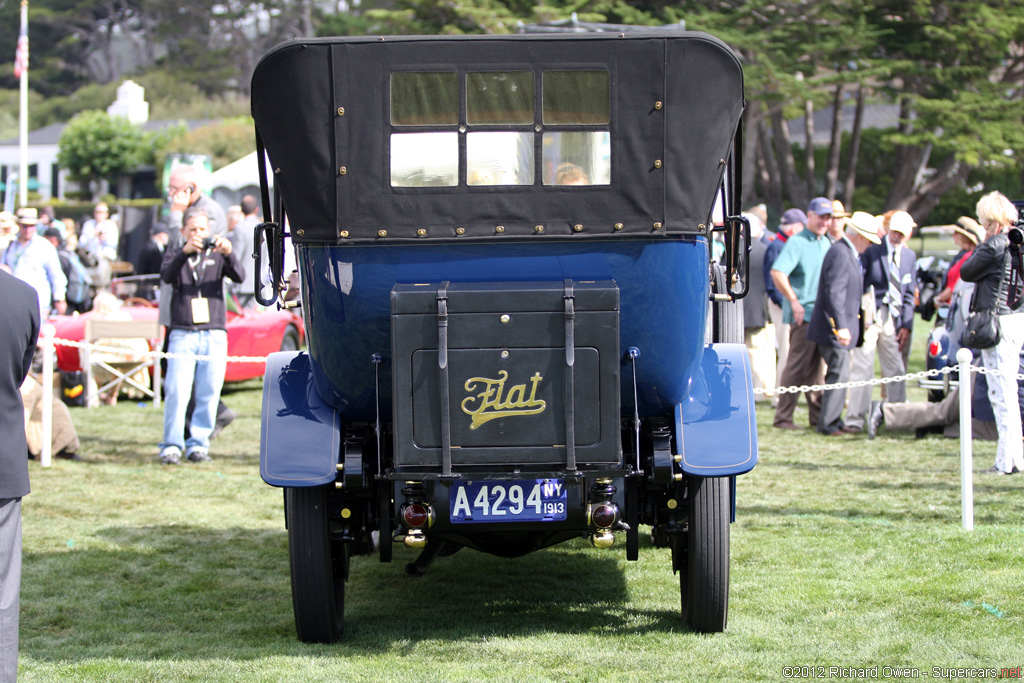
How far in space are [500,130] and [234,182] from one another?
21856 mm

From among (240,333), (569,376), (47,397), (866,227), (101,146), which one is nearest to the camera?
(569,376)

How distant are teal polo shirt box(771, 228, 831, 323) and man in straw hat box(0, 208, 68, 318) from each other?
7.13 metres

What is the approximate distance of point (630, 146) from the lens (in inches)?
173

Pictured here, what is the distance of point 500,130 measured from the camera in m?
4.43

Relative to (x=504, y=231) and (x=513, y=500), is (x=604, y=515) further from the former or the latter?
(x=504, y=231)

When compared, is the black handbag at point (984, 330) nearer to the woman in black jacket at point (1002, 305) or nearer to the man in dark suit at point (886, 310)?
the woman in black jacket at point (1002, 305)

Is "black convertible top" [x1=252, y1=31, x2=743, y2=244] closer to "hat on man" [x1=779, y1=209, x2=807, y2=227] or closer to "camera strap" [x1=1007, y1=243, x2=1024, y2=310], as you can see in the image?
"camera strap" [x1=1007, y1=243, x2=1024, y2=310]

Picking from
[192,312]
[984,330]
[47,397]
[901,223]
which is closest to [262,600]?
[192,312]

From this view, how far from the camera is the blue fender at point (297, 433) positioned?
187 inches

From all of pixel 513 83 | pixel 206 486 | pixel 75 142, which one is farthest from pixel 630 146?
pixel 75 142

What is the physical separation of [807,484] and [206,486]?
15.0 ft

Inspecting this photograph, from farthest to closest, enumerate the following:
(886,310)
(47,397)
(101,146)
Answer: (101,146) < (886,310) < (47,397)

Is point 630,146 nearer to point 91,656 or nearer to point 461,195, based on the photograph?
point 461,195

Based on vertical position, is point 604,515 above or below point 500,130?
below
